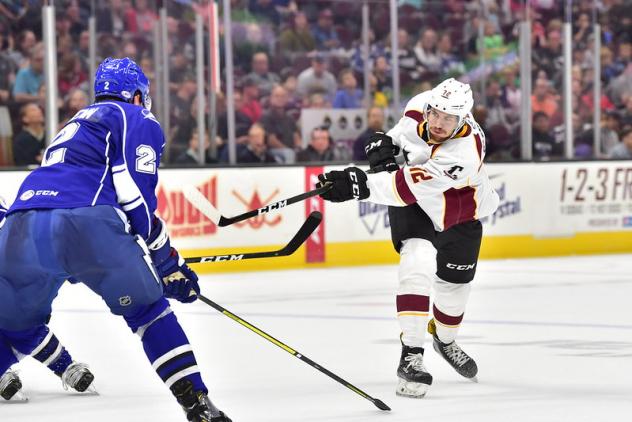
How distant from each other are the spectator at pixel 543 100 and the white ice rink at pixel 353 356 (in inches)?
80.5

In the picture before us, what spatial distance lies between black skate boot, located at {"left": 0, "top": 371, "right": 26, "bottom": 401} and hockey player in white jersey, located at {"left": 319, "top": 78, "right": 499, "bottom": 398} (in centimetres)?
113

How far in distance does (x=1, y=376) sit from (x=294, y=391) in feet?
3.02

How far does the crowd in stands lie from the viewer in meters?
8.07

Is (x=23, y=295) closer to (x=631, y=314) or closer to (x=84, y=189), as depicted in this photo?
(x=84, y=189)

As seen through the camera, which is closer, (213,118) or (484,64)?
(213,118)

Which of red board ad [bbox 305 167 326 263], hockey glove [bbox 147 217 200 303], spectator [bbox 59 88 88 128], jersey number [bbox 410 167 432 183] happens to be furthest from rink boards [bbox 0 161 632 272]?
hockey glove [bbox 147 217 200 303]

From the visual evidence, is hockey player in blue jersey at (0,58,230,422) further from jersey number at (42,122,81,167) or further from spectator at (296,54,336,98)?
spectator at (296,54,336,98)

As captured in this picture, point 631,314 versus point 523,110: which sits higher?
point 523,110

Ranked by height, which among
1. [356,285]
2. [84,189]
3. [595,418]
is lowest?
[356,285]

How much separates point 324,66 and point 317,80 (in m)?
0.13

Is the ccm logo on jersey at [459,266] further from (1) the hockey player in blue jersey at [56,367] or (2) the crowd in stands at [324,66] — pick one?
(2) the crowd in stands at [324,66]

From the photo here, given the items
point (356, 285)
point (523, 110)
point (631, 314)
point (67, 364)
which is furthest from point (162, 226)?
point (523, 110)

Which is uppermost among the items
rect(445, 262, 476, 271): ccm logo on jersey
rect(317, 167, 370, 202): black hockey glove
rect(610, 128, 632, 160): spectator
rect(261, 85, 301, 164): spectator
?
rect(317, 167, 370, 202): black hockey glove

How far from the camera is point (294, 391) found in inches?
158
